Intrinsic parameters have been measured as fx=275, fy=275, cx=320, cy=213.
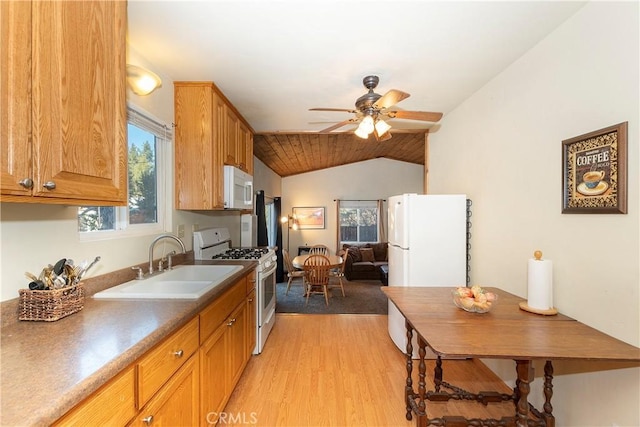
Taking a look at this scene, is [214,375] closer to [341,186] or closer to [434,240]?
[434,240]

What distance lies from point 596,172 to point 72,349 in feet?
7.55

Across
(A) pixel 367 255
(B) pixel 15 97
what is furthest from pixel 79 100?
(A) pixel 367 255

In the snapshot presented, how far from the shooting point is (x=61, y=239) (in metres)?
1.32

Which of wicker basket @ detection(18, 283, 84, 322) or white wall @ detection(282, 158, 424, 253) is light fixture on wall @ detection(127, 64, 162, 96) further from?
white wall @ detection(282, 158, 424, 253)

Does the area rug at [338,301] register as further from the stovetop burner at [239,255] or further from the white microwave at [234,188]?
the white microwave at [234,188]

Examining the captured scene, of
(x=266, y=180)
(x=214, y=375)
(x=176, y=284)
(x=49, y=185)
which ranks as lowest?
(x=214, y=375)

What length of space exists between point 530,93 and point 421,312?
1618 millimetres

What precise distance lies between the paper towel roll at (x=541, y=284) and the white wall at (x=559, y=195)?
0.13 meters

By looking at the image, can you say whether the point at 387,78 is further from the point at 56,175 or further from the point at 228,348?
the point at 228,348

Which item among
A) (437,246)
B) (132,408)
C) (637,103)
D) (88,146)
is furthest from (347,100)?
(132,408)

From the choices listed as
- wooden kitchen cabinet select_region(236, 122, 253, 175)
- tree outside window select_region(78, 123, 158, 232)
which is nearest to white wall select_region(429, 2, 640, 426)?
wooden kitchen cabinet select_region(236, 122, 253, 175)

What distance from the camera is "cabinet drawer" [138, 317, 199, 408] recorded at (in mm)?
952

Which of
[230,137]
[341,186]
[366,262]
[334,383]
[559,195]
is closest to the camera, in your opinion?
[559,195]

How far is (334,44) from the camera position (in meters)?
1.72
